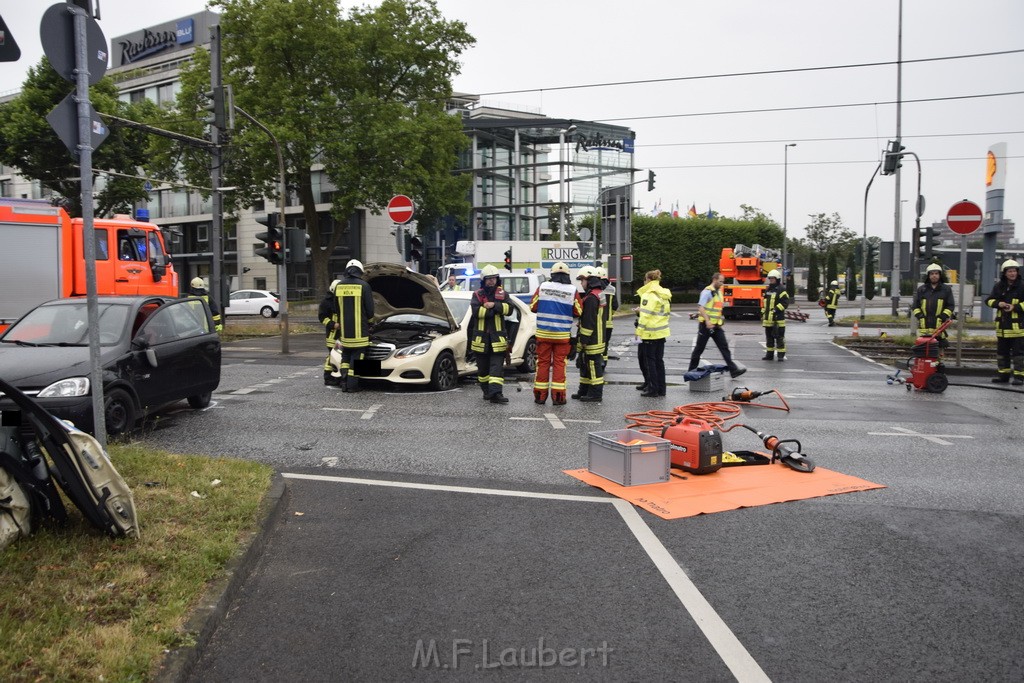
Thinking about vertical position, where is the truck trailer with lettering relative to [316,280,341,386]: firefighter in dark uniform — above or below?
above

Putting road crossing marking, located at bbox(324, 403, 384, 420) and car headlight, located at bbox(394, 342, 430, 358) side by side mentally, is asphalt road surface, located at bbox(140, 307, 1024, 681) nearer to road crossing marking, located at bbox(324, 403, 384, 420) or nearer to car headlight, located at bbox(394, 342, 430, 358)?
road crossing marking, located at bbox(324, 403, 384, 420)

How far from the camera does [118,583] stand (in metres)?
4.16

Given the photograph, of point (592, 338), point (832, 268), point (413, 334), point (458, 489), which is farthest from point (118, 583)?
point (832, 268)

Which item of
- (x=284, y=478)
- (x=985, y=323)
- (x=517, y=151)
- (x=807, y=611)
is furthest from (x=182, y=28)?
(x=807, y=611)

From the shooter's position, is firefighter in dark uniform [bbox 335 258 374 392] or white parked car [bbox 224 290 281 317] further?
white parked car [bbox 224 290 281 317]

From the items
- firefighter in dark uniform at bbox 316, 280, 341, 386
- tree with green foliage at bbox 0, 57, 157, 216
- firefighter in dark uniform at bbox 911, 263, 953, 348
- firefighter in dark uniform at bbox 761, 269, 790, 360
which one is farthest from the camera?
tree with green foliage at bbox 0, 57, 157, 216

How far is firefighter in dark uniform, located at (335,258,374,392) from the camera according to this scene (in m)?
11.6

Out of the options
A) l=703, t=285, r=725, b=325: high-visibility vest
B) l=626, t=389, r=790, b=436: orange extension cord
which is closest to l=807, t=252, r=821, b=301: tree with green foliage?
l=703, t=285, r=725, b=325: high-visibility vest

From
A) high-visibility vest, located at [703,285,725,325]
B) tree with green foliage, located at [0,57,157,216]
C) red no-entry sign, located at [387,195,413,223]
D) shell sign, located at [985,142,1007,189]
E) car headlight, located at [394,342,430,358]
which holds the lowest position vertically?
car headlight, located at [394,342,430,358]

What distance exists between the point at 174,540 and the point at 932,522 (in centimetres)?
497

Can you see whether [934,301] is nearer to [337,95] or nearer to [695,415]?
[695,415]

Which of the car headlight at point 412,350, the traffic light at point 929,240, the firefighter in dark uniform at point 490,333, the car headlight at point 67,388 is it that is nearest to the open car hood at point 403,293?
the car headlight at point 412,350

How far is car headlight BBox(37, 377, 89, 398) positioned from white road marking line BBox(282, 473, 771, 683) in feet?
7.42

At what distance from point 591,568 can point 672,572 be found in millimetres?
460
